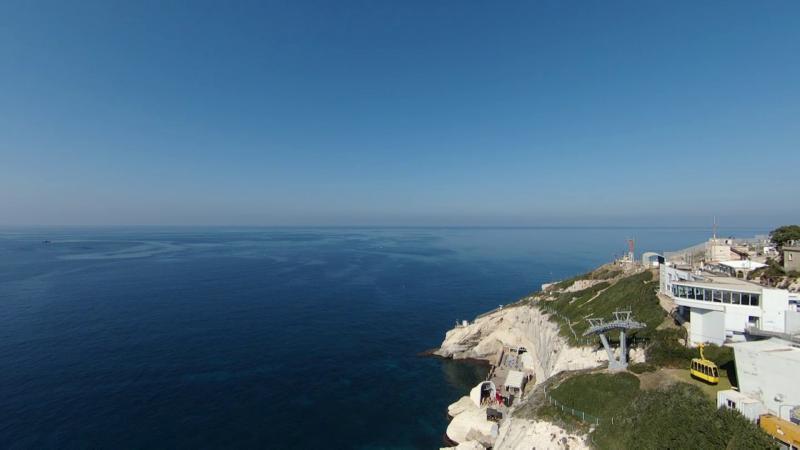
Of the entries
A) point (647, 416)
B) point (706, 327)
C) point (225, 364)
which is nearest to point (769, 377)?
point (647, 416)

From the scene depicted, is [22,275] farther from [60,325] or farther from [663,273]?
[663,273]

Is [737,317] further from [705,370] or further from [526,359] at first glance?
[526,359]

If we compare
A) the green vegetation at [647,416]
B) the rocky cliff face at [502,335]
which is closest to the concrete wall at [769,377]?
the green vegetation at [647,416]

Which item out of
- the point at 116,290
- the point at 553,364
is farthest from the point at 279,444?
the point at 116,290

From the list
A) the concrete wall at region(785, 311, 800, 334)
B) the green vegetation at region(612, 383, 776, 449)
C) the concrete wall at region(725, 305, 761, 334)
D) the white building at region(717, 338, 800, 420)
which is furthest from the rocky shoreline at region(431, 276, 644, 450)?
the concrete wall at region(785, 311, 800, 334)

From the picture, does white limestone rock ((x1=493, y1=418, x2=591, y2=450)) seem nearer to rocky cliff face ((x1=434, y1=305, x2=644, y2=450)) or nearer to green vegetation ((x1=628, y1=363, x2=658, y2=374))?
rocky cliff face ((x1=434, y1=305, x2=644, y2=450))

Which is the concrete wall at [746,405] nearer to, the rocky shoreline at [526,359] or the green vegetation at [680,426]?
the green vegetation at [680,426]
